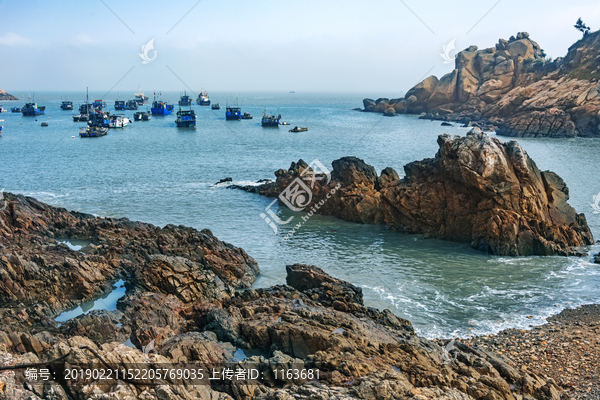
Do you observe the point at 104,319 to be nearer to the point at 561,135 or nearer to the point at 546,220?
the point at 546,220

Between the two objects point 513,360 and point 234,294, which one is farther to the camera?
point 234,294

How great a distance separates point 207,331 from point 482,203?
607 inches

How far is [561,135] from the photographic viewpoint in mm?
61781

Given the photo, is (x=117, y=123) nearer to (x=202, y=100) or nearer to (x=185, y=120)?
(x=185, y=120)

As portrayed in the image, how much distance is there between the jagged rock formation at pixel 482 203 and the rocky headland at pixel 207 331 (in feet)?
29.4

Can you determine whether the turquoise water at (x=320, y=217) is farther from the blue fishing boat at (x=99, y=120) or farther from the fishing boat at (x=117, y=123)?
the fishing boat at (x=117, y=123)

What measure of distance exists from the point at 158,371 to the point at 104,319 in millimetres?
4526

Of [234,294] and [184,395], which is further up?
[184,395]

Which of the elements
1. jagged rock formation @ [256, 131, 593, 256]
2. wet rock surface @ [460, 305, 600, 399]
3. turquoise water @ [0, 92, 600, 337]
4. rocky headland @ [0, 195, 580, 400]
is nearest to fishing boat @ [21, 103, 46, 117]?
turquoise water @ [0, 92, 600, 337]

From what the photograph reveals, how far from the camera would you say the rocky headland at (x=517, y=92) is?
6469cm

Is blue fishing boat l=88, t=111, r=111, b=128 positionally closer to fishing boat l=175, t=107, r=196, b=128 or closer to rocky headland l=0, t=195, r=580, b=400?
fishing boat l=175, t=107, r=196, b=128

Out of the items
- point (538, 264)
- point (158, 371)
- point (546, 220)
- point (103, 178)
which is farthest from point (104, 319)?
point (103, 178)

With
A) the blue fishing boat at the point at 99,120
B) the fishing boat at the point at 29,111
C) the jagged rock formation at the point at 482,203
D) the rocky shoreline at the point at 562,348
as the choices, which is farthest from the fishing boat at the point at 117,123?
the rocky shoreline at the point at 562,348

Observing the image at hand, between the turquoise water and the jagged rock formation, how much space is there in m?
0.76
